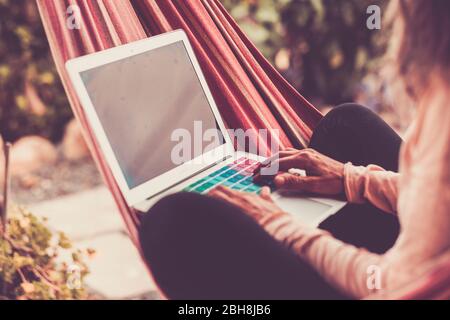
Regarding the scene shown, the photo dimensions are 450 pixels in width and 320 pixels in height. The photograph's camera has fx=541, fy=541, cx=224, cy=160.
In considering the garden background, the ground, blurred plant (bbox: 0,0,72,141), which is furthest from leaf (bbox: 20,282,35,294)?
blurred plant (bbox: 0,0,72,141)

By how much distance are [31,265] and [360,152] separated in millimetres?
1009

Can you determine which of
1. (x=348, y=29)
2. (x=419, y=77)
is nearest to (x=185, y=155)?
(x=419, y=77)

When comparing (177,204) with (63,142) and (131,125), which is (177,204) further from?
(63,142)

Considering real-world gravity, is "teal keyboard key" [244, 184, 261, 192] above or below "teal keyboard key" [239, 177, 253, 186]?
below

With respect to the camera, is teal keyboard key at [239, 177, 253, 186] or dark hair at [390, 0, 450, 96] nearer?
dark hair at [390, 0, 450, 96]

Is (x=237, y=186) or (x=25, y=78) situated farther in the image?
(x=25, y=78)

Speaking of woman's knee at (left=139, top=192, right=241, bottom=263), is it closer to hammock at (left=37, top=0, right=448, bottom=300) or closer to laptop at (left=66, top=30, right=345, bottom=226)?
laptop at (left=66, top=30, right=345, bottom=226)

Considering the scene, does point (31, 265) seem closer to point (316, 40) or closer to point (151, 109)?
point (151, 109)

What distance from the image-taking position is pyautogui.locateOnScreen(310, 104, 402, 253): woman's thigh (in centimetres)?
114

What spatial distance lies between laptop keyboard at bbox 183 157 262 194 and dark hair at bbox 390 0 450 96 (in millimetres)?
435

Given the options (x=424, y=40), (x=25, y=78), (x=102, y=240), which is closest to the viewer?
(x=424, y=40)

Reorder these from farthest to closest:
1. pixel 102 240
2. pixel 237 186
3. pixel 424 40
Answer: pixel 102 240 → pixel 237 186 → pixel 424 40

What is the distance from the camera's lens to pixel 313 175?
1.16 m

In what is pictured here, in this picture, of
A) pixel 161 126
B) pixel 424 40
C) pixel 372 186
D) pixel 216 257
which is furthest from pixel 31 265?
pixel 424 40
